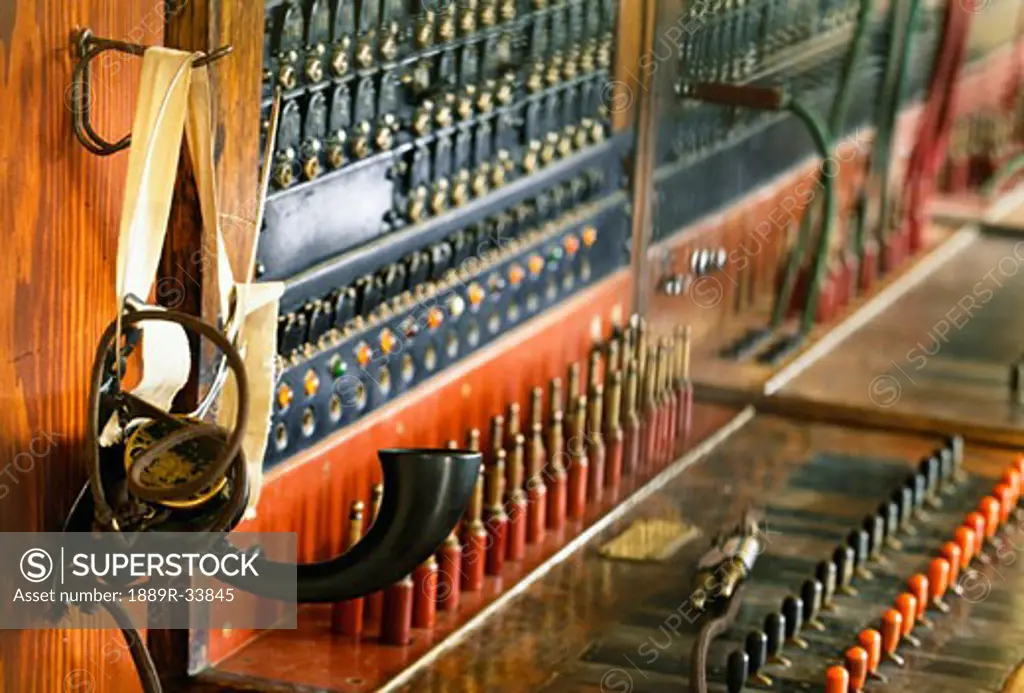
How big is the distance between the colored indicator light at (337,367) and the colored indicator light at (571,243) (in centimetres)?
111

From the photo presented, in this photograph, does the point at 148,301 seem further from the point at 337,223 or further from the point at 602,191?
the point at 602,191

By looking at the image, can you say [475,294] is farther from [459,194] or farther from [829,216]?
[829,216]

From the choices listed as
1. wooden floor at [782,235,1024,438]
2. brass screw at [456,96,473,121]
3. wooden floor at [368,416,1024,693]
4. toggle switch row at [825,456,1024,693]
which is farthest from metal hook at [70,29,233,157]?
wooden floor at [782,235,1024,438]

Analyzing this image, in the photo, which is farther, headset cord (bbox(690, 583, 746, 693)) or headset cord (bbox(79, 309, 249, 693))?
headset cord (bbox(690, 583, 746, 693))

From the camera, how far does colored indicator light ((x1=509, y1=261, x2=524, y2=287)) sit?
4.66 metres

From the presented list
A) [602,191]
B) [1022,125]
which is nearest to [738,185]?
[602,191]

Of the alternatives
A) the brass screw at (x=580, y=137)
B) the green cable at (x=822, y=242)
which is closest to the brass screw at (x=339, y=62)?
the brass screw at (x=580, y=137)

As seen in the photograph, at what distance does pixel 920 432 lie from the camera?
5.34m

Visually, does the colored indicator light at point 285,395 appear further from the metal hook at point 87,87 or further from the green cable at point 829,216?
the green cable at point 829,216

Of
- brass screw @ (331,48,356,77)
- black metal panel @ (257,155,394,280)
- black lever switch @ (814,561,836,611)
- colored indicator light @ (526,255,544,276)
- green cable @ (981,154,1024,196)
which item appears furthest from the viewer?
green cable @ (981,154,1024,196)

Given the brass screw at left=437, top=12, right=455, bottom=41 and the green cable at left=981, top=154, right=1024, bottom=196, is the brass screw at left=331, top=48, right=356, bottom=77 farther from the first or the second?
the green cable at left=981, top=154, right=1024, bottom=196

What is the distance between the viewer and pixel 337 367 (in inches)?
154

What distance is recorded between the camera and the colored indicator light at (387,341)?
161 inches

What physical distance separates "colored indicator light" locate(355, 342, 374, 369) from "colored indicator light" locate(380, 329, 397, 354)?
47mm
